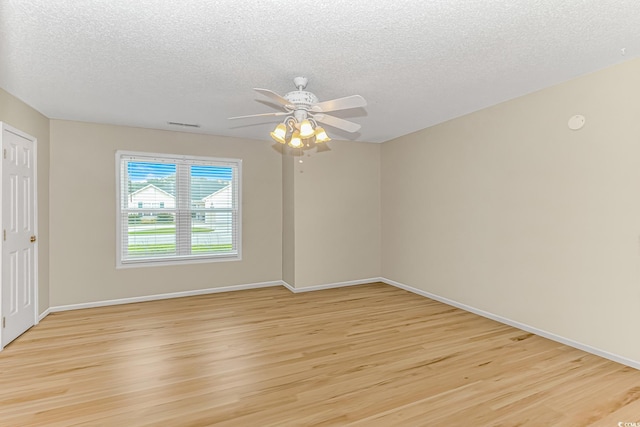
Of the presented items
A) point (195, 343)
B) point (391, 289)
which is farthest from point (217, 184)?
point (391, 289)

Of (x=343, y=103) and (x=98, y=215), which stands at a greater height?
(x=343, y=103)

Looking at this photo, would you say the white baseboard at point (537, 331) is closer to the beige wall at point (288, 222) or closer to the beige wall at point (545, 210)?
the beige wall at point (545, 210)

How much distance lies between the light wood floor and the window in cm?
110

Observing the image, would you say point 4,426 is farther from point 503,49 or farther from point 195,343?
point 503,49

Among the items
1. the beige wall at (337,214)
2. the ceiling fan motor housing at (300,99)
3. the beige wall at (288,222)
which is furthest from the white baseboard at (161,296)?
the ceiling fan motor housing at (300,99)

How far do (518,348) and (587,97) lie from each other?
241cm

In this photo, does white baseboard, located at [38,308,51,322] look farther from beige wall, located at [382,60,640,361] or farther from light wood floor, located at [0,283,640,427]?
beige wall, located at [382,60,640,361]

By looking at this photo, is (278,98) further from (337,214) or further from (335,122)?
(337,214)

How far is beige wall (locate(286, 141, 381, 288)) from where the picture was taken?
5.28 m

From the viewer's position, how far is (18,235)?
341cm

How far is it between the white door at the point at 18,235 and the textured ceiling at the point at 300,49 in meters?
0.58

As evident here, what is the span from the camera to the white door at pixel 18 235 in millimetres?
3143

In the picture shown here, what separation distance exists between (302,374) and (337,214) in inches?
127

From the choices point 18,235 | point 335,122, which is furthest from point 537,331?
point 18,235
